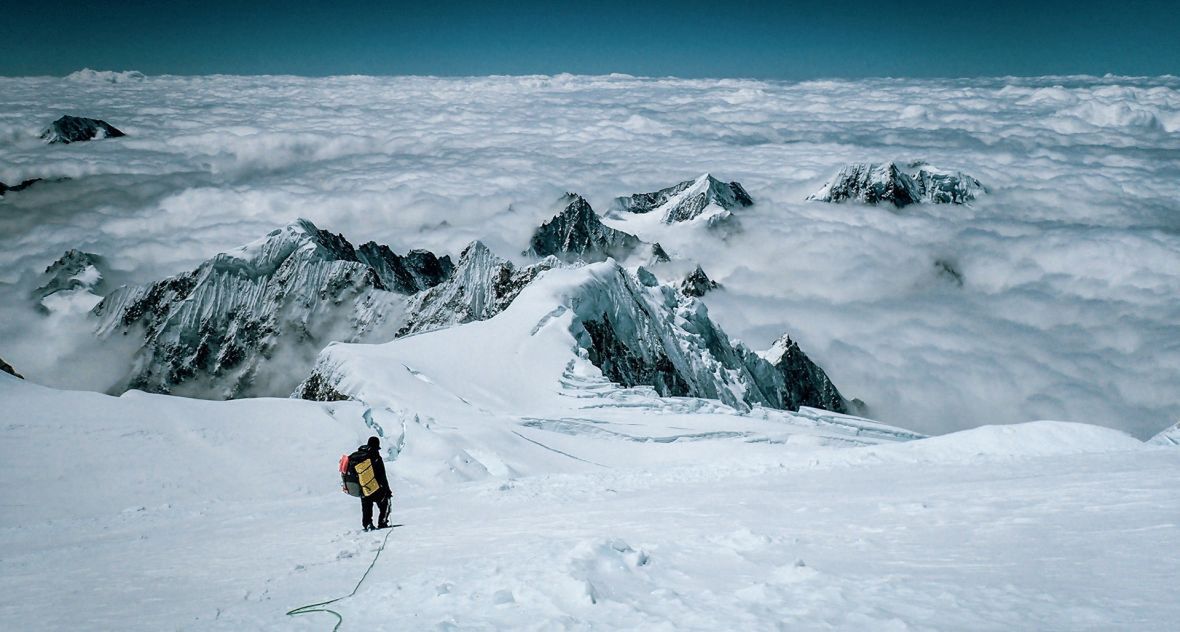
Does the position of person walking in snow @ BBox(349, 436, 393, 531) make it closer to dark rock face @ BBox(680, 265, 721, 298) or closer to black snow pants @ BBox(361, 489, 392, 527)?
black snow pants @ BBox(361, 489, 392, 527)

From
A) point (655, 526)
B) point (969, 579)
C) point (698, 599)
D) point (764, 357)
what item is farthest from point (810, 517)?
point (764, 357)

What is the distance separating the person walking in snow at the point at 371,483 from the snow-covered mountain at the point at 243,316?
96435mm

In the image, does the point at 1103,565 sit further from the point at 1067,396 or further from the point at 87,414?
the point at 1067,396

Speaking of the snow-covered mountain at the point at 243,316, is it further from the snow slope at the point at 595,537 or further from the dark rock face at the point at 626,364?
the snow slope at the point at 595,537

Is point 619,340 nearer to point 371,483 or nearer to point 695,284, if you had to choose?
point 371,483

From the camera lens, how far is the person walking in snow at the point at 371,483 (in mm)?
12891

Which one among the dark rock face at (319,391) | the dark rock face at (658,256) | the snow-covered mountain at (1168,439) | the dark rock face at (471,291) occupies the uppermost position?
the dark rock face at (658,256)

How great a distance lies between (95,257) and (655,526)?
664 feet

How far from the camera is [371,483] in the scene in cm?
1292

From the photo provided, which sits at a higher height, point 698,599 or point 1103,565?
point 1103,565

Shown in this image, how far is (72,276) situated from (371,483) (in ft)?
627

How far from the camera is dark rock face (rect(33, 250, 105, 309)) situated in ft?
502

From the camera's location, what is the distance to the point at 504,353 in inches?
1652

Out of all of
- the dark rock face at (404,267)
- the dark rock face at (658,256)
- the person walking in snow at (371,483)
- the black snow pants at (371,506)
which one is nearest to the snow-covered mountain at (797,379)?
the dark rock face at (404,267)
